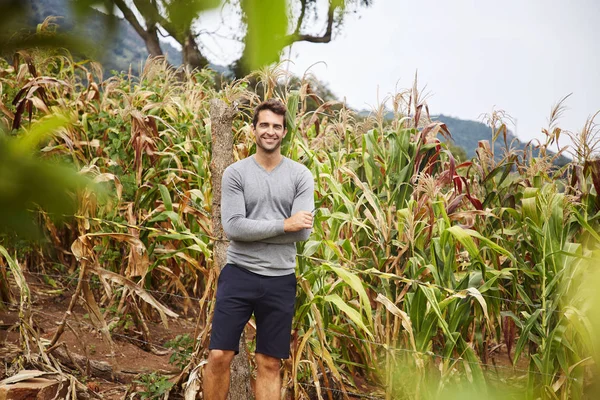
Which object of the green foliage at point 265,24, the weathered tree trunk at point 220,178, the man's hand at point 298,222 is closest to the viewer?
the green foliage at point 265,24

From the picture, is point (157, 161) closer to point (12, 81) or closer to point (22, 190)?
point (12, 81)

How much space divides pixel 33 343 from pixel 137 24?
9.00 feet

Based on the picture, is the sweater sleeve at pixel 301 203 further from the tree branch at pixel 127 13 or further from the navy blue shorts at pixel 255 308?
the tree branch at pixel 127 13

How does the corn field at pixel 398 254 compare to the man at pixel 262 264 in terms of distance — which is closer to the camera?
the man at pixel 262 264

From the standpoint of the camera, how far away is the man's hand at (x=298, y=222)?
81.0 inches

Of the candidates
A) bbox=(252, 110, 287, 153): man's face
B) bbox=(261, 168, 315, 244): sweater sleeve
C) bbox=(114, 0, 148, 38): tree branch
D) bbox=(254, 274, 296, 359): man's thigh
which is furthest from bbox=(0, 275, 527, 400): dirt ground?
bbox=(114, 0, 148, 38): tree branch

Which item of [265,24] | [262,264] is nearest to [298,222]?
[262,264]

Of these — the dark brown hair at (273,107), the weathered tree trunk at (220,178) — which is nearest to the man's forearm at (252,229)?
the weathered tree trunk at (220,178)

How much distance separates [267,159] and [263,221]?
0.27 meters

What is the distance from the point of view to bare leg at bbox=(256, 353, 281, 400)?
7.35ft

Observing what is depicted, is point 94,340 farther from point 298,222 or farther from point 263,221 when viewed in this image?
point 298,222

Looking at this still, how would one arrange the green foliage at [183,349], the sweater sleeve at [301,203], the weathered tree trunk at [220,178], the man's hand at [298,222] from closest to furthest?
the man's hand at [298,222], the sweater sleeve at [301,203], the weathered tree trunk at [220,178], the green foliage at [183,349]

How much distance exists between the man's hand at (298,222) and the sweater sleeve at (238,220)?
0.02 meters

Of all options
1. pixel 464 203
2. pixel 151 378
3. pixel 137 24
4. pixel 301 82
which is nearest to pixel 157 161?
pixel 301 82
